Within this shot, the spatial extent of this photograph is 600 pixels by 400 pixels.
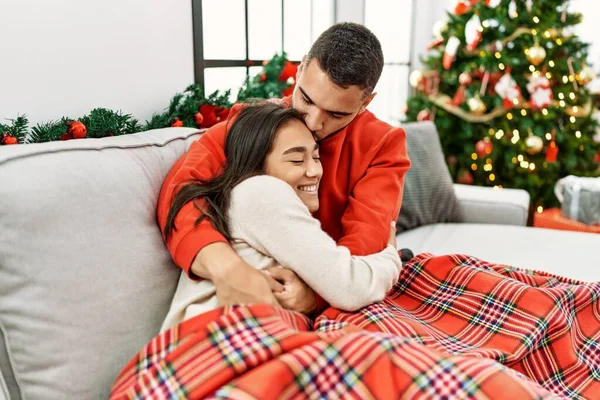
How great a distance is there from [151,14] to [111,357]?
47.8 inches

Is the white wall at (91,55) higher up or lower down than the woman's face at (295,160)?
higher up

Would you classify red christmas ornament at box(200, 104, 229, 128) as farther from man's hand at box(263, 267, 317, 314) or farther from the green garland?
man's hand at box(263, 267, 317, 314)

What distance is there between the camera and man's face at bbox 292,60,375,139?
1306mm

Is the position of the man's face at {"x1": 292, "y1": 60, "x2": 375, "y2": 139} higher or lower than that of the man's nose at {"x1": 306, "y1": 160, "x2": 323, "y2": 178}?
higher

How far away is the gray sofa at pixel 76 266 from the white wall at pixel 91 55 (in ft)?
1.02

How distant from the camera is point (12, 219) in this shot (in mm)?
976

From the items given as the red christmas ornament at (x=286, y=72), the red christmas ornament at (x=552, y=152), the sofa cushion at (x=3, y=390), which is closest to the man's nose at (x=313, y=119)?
the sofa cushion at (x=3, y=390)

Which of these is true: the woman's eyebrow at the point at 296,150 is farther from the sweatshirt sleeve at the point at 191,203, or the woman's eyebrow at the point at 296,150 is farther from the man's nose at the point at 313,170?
the sweatshirt sleeve at the point at 191,203

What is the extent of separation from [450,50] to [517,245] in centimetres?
168

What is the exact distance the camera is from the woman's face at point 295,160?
1.25 meters

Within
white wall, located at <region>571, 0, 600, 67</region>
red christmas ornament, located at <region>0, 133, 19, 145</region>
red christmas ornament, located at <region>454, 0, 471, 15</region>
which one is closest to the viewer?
red christmas ornament, located at <region>0, 133, 19, 145</region>

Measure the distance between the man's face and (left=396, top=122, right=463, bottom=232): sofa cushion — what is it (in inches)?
46.2

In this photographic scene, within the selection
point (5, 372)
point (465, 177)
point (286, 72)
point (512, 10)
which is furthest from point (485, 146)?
point (5, 372)

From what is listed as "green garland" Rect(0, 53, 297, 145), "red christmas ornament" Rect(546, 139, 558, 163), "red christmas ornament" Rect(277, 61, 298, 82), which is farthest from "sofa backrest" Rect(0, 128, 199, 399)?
"red christmas ornament" Rect(546, 139, 558, 163)
